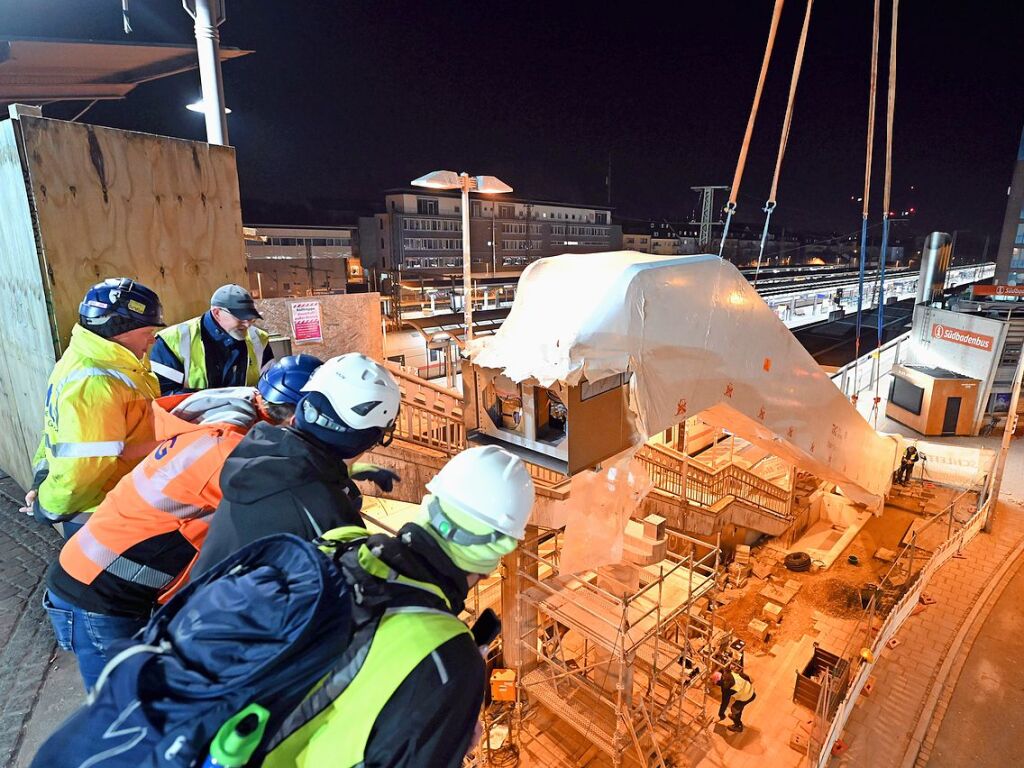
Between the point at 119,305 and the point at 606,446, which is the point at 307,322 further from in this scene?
the point at 606,446

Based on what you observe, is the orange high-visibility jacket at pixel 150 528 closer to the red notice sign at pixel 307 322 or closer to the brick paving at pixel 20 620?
the brick paving at pixel 20 620

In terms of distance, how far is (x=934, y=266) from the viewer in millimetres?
25219

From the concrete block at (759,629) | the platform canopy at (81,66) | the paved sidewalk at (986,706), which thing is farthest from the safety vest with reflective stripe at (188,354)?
the concrete block at (759,629)

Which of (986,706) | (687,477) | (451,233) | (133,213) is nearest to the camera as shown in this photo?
(133,213)

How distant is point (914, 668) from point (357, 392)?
865 centimetres

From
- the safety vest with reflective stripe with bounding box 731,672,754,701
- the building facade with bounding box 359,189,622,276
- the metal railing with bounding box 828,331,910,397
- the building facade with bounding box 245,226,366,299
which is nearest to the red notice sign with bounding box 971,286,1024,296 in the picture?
the metal railing with bounding box 828,331,910,397

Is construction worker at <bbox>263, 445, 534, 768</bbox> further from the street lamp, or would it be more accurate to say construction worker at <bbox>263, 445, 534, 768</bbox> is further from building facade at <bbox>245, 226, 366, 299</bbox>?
building facade at <bbox>245, 226, 366, 299</bbox>

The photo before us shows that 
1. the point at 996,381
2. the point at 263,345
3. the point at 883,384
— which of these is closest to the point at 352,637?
the point at 263,345

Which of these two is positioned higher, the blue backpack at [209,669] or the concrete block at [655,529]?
the blue backpack at [209,669]

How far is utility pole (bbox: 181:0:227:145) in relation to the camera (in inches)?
255

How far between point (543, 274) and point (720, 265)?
1964 millimetres

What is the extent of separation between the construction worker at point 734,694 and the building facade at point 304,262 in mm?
20309

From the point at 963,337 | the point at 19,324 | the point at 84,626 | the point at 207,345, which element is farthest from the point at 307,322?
the point at 963,337

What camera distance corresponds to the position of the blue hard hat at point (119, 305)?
310cm
